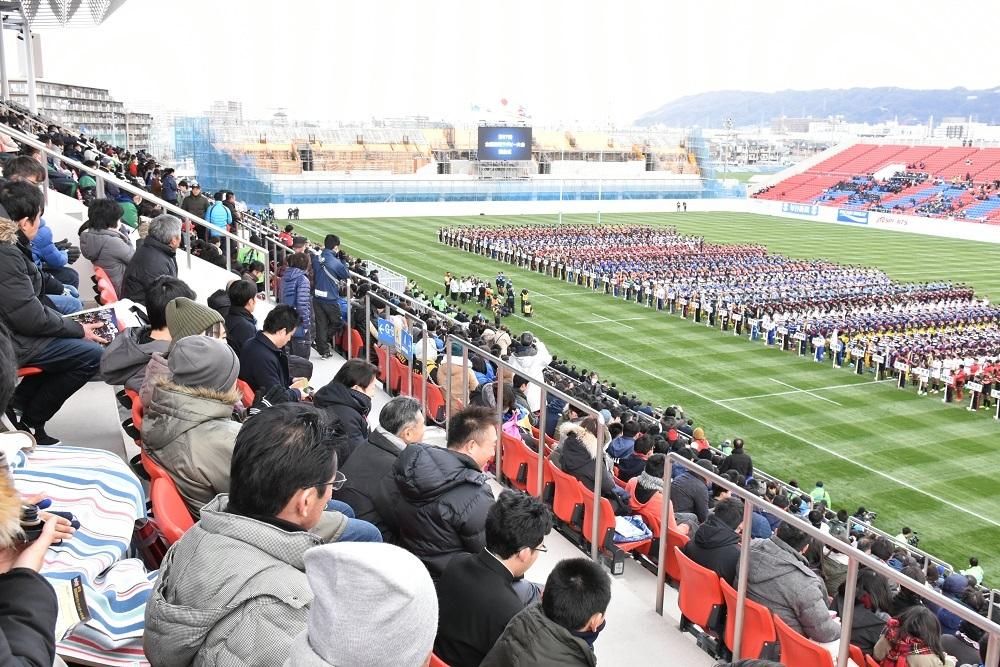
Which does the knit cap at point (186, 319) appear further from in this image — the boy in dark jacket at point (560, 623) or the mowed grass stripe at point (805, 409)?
the mowed grass stripe at point (805, 409)

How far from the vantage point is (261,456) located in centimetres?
256

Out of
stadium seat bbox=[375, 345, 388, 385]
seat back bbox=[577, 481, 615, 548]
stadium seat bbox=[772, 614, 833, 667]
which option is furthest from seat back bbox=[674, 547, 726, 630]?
stadium seat bbox=[375, 345, 388, 385]

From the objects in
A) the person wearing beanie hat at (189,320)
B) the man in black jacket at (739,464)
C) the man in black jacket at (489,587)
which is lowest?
the man in black jacket at (739,464)

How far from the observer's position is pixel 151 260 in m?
7.18

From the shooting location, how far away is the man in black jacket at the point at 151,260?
7.18 meters

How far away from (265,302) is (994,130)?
140 metres

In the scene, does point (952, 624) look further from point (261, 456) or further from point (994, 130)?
point (994, 130)

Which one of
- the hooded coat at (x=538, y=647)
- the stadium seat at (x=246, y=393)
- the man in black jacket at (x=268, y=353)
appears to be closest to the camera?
the hooded coat at (x=538, y=647)

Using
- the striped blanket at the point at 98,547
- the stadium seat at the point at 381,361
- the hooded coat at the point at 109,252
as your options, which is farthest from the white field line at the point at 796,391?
the striped blanket at the point at 98,547

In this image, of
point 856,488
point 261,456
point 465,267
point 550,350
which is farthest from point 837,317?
point 261,456

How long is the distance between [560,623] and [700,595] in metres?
2.41

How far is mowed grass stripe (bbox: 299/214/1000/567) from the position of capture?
564 inches

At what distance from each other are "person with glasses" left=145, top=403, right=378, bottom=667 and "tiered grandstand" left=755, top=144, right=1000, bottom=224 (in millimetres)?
56052

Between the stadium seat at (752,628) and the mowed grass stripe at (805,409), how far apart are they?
29.0ft
